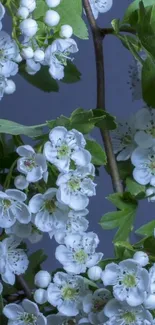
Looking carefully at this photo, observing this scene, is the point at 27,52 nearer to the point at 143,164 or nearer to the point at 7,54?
the point at 7,54

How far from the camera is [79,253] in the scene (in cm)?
68

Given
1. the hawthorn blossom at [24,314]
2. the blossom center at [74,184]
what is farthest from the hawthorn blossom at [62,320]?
the blossom center at [74,184]

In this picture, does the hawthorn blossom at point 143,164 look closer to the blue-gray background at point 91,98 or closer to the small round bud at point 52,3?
the small round bud at point 52,3

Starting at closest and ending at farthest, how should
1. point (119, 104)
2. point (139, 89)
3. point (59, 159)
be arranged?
point (59, 159) → point (139, 89) → point (119, 104)

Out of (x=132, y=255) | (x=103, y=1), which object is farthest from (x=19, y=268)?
(x=103, y=1)

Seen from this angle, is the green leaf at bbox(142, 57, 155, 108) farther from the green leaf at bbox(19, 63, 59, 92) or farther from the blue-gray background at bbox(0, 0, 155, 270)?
the blue-gray background at bbox(0, 0, 155, 270)

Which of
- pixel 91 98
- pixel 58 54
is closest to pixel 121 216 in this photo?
pixel 58 54

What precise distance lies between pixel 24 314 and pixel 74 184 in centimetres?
13

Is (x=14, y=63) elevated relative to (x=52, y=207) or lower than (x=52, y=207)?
elevated

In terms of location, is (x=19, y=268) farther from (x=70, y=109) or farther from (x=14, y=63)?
(x=70, y=109)

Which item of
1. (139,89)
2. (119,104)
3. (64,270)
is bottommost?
(119,104)

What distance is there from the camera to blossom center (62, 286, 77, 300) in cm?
68

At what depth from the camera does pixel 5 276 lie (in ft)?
2.39

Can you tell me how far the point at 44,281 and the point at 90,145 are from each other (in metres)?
0.12
